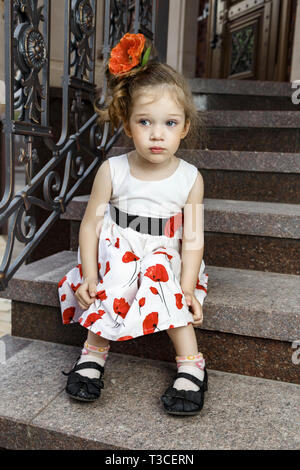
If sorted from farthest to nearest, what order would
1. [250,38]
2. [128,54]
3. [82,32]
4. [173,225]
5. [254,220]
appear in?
[250,38] → [82,32] → [254,220] → [173,225] → [128,54]

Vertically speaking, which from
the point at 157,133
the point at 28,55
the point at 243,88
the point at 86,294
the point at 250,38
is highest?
the point at 250,38

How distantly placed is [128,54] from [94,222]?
0.49m

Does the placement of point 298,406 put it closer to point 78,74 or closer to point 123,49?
point 123,49

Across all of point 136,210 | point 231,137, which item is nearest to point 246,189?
point 231,137

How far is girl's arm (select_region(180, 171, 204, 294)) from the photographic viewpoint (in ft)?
4.06

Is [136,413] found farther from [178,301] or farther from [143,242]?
[143,242]

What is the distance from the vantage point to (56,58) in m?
2.24

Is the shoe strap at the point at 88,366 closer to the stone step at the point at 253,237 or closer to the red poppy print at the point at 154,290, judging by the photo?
the red poppy print at the point at 154,290

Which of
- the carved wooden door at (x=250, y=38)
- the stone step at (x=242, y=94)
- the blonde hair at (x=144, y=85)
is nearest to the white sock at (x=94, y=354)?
the blonde hair at (x=144, y=85)

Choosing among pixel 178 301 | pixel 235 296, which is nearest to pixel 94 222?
pixel 178 301

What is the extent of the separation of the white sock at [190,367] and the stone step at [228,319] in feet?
0.31

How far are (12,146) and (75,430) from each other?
31.0 inches

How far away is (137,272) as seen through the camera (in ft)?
3.92

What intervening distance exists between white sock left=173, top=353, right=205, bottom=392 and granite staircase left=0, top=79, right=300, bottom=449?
0.19ft
